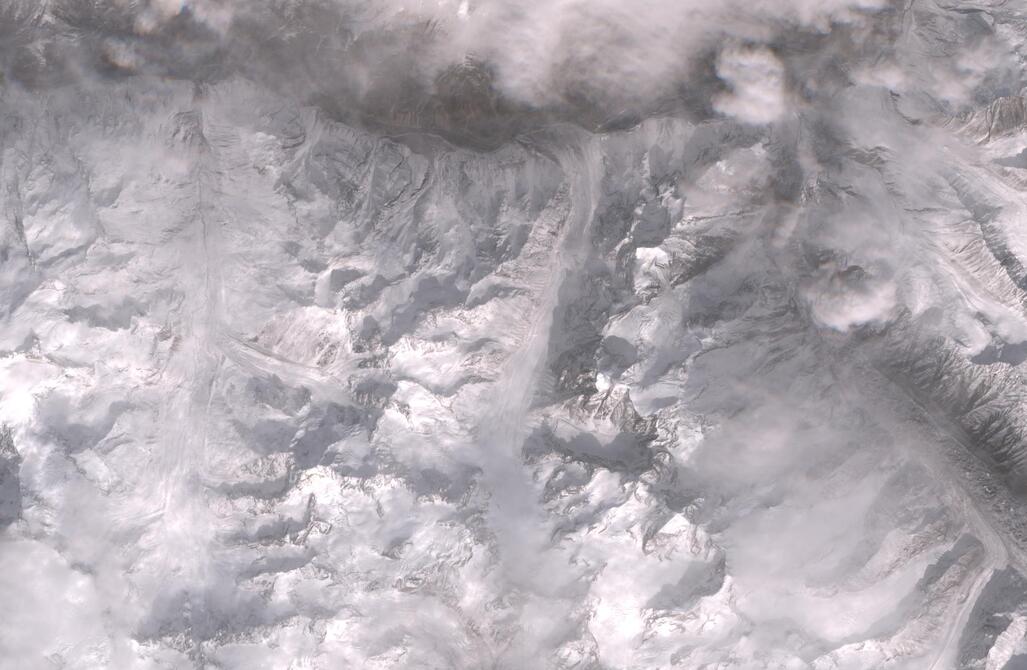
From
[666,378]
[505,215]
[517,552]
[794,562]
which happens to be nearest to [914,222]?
[666,378]

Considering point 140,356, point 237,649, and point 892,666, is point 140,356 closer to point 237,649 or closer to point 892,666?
point 237,649

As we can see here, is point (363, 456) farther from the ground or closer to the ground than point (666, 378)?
closer to the ground

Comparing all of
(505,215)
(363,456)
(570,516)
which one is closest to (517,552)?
(570,516)

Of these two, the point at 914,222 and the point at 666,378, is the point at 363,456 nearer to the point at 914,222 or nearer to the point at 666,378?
the point at 666,378

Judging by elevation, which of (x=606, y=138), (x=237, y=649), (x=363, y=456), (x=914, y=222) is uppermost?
(x=606, y=138)

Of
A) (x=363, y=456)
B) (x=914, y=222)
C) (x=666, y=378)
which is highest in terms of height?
(x=914, y=222)

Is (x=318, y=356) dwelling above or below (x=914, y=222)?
below
